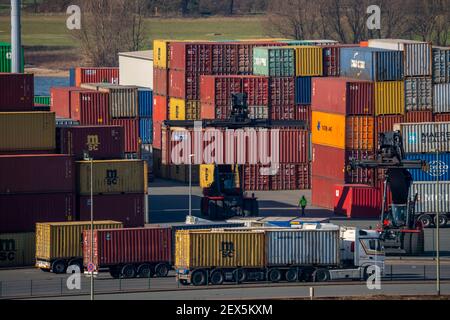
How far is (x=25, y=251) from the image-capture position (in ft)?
257

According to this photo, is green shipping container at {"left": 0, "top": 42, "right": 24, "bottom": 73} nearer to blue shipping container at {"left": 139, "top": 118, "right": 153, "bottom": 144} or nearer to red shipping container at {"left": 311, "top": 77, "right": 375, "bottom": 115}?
blue shipping container at {"left": 139, "top": 118, "right": 153, "bottom": 144}

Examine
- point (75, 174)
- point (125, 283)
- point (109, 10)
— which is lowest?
point (125, 283)

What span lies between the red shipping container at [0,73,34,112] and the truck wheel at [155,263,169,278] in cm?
1391

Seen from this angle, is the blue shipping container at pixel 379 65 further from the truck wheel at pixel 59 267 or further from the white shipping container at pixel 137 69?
the white shipping container at pixel 137 69

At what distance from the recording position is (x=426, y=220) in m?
90.9

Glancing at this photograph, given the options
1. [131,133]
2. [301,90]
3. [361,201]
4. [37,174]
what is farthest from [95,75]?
[37,174]

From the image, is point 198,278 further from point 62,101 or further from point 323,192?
point 62,101

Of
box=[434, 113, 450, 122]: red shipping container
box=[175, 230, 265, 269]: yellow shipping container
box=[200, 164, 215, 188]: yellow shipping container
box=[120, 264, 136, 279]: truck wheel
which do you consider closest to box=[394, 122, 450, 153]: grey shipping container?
box=[434, 113, 450, 122]: red shipping container

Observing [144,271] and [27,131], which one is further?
[27,131]

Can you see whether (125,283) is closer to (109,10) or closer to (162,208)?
(162,208)

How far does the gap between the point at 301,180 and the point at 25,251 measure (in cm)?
3332

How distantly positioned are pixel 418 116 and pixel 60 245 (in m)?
32.2

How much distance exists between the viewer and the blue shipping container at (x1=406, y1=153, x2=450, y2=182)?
92375 millimetres
